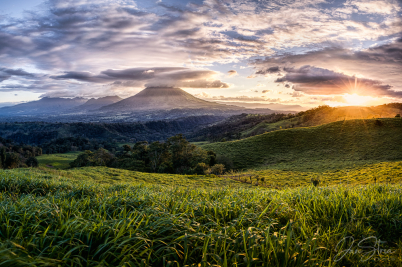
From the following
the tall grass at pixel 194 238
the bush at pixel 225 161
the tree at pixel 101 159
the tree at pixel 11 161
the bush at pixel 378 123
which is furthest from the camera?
the bush at pixel 378 123

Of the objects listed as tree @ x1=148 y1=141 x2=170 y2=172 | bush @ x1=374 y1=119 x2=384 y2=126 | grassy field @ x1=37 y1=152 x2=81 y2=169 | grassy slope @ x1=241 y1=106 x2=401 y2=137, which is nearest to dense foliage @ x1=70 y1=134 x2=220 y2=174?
tree @ x1=148 y1=141 x2=170 y2=172

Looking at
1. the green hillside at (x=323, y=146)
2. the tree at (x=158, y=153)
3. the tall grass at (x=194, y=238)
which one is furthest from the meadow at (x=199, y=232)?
the tree at (x=158, y=153)

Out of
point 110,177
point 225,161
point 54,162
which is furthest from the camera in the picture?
point 54,162

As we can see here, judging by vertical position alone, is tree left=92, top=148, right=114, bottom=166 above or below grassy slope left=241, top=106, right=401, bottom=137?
below

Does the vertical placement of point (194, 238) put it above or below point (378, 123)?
above

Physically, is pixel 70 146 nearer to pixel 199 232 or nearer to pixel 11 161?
pixel 11 161

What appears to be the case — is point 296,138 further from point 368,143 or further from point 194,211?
point 194,211

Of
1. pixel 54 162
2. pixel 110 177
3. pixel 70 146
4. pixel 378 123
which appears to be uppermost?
pixel 378 123

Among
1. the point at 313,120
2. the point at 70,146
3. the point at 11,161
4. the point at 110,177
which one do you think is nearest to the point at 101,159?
the point at 11,161

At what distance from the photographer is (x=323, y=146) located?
61.0 m

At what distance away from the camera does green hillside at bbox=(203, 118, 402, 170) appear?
5000 centimetres

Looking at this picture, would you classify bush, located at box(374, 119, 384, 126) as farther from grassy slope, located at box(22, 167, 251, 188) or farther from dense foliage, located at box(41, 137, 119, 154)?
dense foliage, located at box(41, 137, 119, 154)

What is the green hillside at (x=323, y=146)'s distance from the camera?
5000cm

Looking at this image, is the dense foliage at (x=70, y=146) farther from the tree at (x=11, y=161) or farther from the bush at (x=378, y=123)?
the bush at (x=378, y=123)
